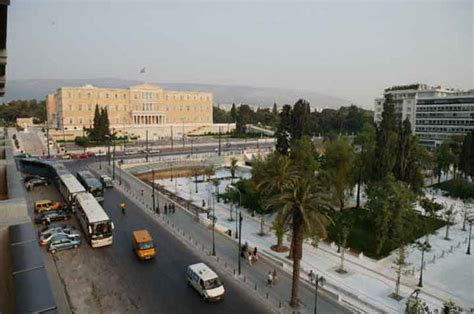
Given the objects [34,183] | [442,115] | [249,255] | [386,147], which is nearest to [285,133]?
[386,147]

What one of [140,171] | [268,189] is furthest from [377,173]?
[140,171]

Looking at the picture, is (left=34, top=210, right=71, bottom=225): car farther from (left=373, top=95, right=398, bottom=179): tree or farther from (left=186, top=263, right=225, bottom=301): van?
(left=373, top=95, right=398, bottom=179): tree

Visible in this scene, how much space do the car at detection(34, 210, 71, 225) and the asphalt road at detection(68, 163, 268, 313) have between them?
5.13m

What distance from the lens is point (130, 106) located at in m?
110

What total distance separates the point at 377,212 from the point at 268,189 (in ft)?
34.1

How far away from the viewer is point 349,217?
1586 inches

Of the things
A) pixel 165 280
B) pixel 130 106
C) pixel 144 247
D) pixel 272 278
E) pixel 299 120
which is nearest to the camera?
pixel 165 280

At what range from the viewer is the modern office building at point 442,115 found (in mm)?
96562

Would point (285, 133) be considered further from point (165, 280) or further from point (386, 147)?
point (165, 280)

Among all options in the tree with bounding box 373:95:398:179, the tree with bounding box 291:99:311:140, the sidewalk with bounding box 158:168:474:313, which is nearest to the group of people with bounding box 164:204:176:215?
the sidewalk with bounding box 158:168:474:313

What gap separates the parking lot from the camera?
62.4ft

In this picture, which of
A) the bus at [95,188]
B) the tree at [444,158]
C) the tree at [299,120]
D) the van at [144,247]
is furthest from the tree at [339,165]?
the tree at [444,158]

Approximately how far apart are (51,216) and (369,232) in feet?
98.9

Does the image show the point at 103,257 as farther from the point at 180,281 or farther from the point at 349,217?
the point at 349,217
